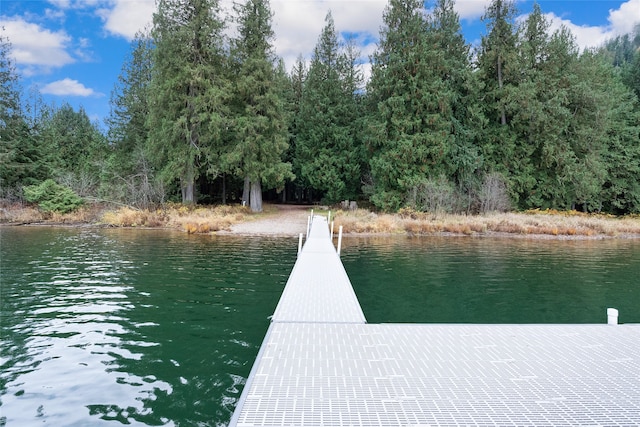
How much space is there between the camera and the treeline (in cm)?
2269

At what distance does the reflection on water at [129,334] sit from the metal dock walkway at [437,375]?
0.87m

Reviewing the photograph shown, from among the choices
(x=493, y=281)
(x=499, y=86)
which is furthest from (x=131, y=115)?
(x=493, y=281)

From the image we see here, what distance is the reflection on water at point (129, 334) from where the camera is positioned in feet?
11.6

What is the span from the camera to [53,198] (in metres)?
20.8

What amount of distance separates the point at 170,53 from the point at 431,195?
17875 millimetres

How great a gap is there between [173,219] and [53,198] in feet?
24.6

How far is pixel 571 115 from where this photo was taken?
2503 centimetres

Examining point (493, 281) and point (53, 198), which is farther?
point (53, 198)

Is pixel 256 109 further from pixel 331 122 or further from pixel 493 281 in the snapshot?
pixel 493 281

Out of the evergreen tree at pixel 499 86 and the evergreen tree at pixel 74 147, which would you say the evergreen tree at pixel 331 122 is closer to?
the evergreen tree at pixel 499 86

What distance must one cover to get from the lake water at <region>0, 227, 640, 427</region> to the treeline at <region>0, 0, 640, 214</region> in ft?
32.0

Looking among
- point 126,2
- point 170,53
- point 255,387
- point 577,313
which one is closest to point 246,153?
point 170,53

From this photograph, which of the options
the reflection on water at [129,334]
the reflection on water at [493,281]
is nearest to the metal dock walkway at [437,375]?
the reflection on water at [129,334]

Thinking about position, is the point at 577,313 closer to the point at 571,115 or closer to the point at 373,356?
the point at 373,356
